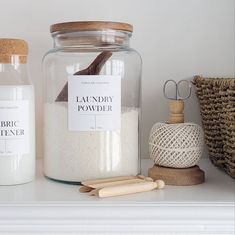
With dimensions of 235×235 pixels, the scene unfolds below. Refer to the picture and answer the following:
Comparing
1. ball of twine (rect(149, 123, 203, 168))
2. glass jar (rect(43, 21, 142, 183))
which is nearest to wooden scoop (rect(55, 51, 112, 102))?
glass jar (rect(43, 21, 142, 183))

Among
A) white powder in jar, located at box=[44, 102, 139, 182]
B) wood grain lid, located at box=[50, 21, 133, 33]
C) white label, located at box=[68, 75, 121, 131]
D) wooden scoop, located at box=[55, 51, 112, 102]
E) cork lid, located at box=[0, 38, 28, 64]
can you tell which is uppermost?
wood grain lid, located at box=[50, 21, 133, 33]

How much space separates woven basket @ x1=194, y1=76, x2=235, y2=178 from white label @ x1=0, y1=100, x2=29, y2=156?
258mm

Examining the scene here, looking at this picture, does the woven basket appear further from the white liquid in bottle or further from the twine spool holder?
the white liquid in bottle

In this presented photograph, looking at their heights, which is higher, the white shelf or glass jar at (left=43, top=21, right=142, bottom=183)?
glass jar at (left=43, top=21, right=142, bottom=183)

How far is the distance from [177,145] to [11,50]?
0.81 ft

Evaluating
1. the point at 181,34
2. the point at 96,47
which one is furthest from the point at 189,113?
the point at 96,47

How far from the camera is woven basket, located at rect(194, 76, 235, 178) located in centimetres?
56

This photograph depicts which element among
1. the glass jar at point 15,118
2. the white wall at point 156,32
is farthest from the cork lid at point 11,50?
the white wall at point 156,32

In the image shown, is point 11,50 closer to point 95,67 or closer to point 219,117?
point 95,67

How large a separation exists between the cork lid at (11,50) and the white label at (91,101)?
0.24 feet

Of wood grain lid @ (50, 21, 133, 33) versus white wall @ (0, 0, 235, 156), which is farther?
white wall @ (0, 0, 235, 156)

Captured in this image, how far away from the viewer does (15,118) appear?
571 mm

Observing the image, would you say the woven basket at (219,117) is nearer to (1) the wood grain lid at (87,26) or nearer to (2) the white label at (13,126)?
(1) the wood grain lid at (87,26)

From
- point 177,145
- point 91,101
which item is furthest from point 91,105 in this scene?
point 177,145
